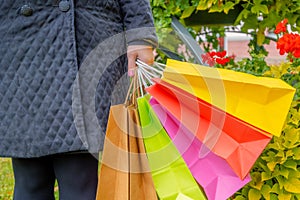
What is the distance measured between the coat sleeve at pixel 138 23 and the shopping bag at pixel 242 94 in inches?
→ 7.4

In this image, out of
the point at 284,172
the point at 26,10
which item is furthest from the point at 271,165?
the point at 26,10

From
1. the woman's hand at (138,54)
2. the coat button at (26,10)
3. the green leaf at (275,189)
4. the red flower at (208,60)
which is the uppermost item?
the coat button at (26,10)

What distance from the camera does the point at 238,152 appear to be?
1523 millimetres

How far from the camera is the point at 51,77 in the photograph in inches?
63.5

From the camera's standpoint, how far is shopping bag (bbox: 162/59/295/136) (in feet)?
5.00

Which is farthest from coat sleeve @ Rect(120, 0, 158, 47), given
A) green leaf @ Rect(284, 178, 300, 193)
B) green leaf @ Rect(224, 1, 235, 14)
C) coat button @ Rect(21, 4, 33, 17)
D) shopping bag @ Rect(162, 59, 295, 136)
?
green leaf @ Rect(224, 1, 235, 14)

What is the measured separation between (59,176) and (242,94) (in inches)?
24.2

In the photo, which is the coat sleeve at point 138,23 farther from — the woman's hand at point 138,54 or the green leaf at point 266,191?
the green leaf at point 266,191

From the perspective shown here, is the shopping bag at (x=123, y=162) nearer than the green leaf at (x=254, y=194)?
Yes

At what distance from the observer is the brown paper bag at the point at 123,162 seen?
5.10 ft

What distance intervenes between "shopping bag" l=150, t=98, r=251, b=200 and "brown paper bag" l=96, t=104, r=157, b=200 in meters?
0.09

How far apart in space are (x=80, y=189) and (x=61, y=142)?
0.17 meters

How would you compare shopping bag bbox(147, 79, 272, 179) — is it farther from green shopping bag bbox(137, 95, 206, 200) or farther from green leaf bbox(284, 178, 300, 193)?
green leaf bbox(284, 178, 300, 193)

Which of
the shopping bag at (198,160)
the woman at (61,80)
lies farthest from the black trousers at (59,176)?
the shopping bag at (198,160)
